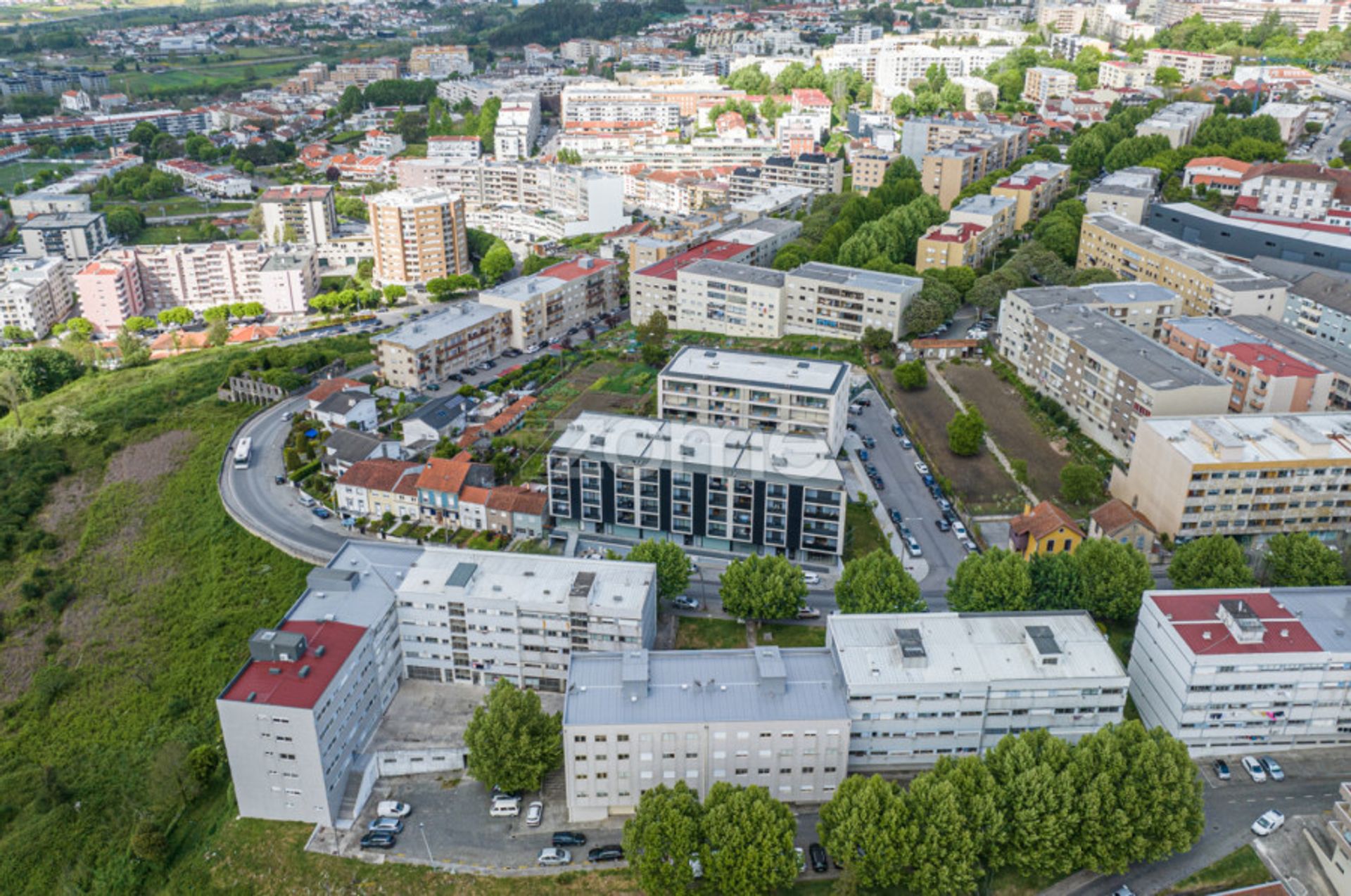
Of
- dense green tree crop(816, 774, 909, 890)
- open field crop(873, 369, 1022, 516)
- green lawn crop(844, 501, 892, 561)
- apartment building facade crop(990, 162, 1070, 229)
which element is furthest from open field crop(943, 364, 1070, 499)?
apartment building facade crop(990, 162, 1070, 229)

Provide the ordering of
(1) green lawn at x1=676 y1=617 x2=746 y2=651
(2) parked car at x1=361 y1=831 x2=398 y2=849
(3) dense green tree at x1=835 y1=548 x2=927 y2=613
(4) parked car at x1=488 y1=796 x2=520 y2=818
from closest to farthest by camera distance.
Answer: (2) parked car at x1=361 y1=831 x2=398 y2=849
(4) parked car at x1=488 y1=796 x2=520 y2=818
(3) dense green tree at x1=835 y1=548 x2=927 y2=613
(1) green lawn at x1=676 y1=617 x2=746 y2=651

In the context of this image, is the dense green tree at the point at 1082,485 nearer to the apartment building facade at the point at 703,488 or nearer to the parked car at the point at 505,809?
the apartment building facade at the point at 703,488

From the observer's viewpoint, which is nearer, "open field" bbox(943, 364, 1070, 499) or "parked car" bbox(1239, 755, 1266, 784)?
"parked car" bbox(1239, 755, 1266, 784)

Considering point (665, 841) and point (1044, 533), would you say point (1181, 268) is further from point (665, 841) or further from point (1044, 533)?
point (665, 841)

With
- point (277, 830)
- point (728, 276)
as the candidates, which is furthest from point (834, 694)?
point (728, 276)

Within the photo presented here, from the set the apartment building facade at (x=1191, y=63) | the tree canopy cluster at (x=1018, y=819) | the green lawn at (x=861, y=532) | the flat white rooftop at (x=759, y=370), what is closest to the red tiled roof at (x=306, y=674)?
the tree canopy cluster at (x=1018, y=819)

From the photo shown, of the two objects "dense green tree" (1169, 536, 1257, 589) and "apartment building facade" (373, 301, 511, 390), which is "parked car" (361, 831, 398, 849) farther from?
"apartment building facade" (373, 301, 511, 390)
